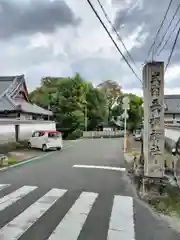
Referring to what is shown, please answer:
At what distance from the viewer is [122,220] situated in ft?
21.5

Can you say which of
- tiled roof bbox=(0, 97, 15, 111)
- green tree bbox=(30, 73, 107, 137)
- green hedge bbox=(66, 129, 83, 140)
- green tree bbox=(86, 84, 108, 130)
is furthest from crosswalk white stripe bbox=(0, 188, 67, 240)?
green tree bbox=(86, 84, 108, 130)

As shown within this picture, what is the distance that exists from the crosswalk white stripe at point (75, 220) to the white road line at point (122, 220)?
0.60m

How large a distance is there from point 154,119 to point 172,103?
158 feet

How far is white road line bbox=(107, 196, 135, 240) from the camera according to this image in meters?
5.62

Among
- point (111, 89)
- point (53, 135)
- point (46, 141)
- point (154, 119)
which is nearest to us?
point (154, 119)

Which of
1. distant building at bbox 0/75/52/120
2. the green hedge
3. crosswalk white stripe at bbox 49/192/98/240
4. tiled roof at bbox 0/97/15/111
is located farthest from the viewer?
the green hedge

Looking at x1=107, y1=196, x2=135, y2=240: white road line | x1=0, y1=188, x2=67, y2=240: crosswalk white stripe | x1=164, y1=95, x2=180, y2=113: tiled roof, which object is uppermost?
x1=164, y1=95, x2=180, y2=113: tiled roof

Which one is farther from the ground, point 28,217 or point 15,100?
point 15,100

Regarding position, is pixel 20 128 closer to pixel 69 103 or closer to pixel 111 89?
pixel 69 103

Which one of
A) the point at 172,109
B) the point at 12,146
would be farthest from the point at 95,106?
the point at 12,146

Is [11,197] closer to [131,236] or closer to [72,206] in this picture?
[72,206]

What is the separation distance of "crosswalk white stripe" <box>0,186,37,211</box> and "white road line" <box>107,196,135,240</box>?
2.60m

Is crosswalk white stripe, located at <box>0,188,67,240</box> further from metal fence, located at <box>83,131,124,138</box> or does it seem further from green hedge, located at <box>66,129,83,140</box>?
metal fence, located at <box>83,131,124,138</box>

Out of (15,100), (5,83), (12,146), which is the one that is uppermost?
(5,83)
